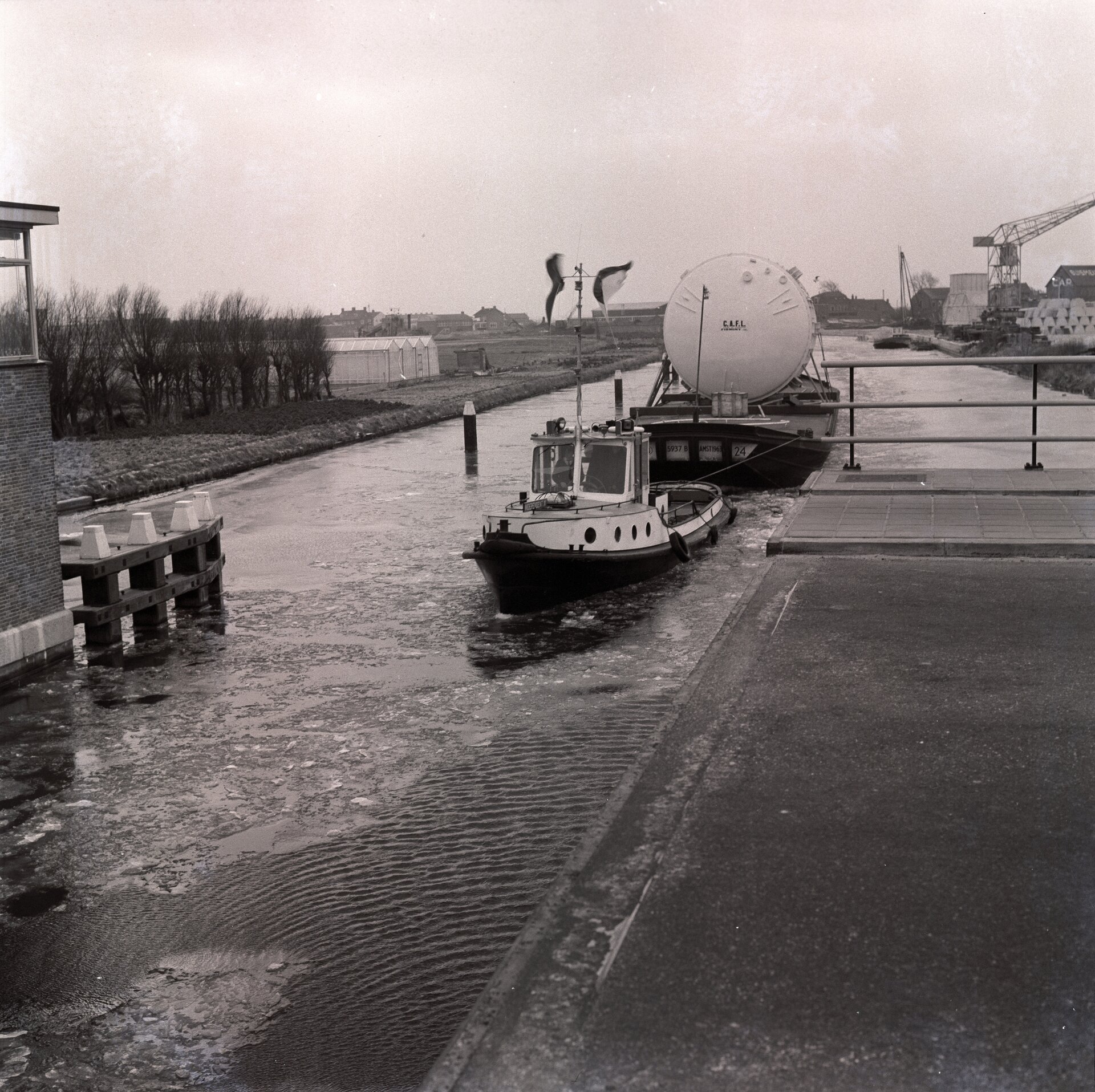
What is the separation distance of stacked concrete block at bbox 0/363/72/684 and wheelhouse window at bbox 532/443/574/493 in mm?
5962

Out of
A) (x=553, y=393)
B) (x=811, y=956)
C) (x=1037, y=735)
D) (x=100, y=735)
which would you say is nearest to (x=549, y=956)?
(x=811, y=956)

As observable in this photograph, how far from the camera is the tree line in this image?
43.0 meters

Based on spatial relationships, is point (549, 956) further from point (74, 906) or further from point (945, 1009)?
point (74, 906)

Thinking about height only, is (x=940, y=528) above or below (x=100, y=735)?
above

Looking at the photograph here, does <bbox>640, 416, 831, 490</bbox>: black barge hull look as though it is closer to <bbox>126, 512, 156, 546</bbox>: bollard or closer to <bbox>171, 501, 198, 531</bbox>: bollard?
<bbox>171, 501, 198, 531</bbox>: bollard

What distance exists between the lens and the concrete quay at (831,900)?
4.45 metres

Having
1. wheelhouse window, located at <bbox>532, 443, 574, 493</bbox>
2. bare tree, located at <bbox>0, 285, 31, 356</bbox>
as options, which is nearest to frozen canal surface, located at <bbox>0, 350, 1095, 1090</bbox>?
wheelhouse window, located at <bbox>532, 443, 574, 493</bbox>

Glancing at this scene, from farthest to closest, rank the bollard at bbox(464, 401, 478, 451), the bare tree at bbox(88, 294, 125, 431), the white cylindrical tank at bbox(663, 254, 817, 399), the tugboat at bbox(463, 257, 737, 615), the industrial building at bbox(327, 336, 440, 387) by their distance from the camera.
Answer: the industrial building at bbox(327, 336, 440, 387)
the bare tree at bbox(88, 294, 125, 431)
the bollard at bbox(464, 401, 478, 451)
the white cylindrical tank at bbox(663, 254, 817, 399)
the tugboat at bbox(463, 257, 737, 615)

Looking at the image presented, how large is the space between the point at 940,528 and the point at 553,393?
187ft

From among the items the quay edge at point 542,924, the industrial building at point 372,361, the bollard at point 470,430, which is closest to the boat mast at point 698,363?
the bollard at point 470,430

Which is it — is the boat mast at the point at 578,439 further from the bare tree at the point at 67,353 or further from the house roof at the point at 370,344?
the house roof at the point at 370,344

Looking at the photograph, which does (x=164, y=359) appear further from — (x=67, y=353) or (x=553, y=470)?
(x=553, y=470)

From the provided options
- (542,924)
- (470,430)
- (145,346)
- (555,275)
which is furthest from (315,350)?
(542,924)

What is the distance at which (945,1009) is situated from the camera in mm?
4660
